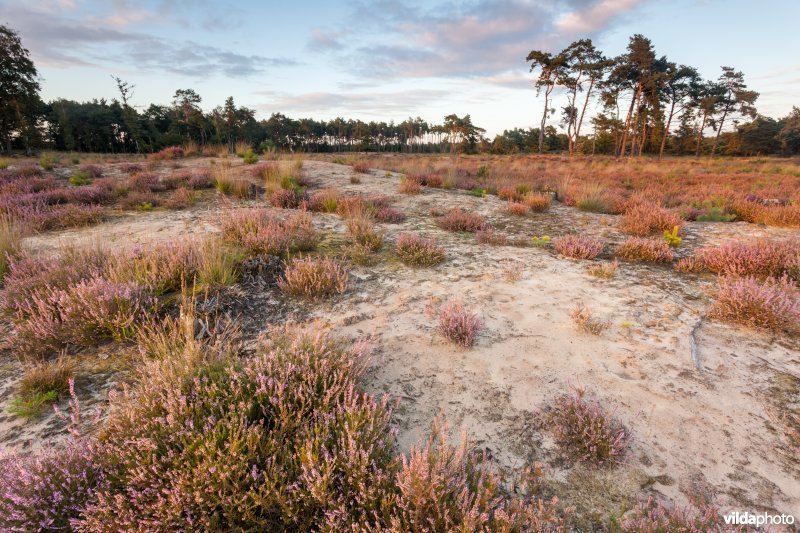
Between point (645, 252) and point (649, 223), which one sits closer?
point (645, 252)

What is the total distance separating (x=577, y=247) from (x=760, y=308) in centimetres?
244

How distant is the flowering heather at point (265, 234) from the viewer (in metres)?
5.06

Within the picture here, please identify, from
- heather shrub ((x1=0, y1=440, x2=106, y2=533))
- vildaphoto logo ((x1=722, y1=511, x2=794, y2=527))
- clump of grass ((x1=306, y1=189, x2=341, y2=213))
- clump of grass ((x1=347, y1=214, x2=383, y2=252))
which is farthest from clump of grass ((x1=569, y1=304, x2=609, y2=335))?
clump of grass ((x1=306, y1=189, x2=341, y2=213))

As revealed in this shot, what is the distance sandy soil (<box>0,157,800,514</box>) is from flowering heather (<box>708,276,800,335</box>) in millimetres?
153

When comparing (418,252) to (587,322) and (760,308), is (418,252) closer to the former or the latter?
(587,322)

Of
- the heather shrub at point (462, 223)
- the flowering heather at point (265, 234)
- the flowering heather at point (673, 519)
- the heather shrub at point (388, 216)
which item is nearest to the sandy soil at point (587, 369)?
the flowering heather at point (673, 519)

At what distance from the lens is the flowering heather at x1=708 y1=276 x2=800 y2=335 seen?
3348 millimetres

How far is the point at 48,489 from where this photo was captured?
165 centimetres

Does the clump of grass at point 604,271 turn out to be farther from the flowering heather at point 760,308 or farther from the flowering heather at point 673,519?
the flowering heather at point 673,519

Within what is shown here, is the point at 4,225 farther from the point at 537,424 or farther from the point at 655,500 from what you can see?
the point at 655,500

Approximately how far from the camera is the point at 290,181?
1049cm

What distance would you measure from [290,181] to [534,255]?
777cm

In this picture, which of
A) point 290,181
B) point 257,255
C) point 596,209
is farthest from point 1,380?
point 596,209

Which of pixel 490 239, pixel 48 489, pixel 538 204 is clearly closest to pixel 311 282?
pixel 48 489
